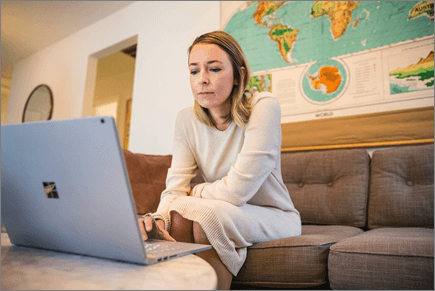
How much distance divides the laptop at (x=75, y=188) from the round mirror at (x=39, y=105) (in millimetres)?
4119

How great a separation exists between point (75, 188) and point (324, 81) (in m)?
1.77

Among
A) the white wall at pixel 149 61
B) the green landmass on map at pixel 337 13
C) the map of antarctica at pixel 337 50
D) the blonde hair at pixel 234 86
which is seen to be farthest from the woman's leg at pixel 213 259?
the white wall at pixel 149 61

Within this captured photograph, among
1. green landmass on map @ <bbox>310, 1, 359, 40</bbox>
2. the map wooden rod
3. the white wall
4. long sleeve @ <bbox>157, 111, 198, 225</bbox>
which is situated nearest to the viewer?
long sleeve @ <bbox>157, 111, 198, 225</bbox>

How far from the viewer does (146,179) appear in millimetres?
1780

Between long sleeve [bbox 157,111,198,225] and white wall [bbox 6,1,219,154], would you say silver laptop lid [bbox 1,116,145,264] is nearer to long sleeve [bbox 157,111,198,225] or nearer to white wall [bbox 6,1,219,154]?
long sleeve [bbox 157,111,198,225]

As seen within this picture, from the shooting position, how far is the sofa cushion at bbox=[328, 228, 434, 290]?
0.75 metres

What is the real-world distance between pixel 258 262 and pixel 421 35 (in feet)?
5.26

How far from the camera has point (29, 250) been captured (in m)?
0.60

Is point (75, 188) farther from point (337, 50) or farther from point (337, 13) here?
point (337, 13)

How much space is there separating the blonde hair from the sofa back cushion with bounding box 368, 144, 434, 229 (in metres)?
0.85

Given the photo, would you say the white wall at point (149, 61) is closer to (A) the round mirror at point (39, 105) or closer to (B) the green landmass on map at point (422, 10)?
(A) the round mirror at point (39, 105)

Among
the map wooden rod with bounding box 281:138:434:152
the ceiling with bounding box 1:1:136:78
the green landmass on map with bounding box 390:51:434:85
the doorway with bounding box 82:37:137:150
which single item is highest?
the ceiling with bounding box 1:1:136:78

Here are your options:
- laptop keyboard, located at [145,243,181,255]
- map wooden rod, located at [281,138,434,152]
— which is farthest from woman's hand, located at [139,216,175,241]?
map wooden rod, located at [281,138,434,152]

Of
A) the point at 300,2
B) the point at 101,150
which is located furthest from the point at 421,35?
the point at 101,150
